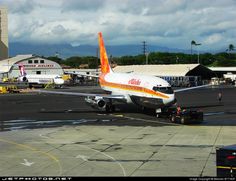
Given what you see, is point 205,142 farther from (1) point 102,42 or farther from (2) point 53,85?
(2) point 53,85

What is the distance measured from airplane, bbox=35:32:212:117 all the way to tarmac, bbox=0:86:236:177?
1.84 meters

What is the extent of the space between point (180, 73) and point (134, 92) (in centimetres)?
9199

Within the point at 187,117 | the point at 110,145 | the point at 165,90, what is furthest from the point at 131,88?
the point at 110,145

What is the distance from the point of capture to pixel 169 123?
128 ft

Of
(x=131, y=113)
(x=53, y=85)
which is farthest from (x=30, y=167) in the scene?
(x=53, y=85)

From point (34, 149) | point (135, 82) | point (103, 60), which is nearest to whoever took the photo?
point (34, 149)

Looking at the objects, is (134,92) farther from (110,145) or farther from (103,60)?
(110,145)

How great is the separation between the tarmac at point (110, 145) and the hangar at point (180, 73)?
82531 mm

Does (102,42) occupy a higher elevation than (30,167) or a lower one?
higher

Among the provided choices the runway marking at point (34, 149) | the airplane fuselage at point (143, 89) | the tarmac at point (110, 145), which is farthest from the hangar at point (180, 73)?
the runway marking at point (34, 149)

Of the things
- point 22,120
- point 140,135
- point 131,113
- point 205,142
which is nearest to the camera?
point 205,142

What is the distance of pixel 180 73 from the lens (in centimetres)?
13762

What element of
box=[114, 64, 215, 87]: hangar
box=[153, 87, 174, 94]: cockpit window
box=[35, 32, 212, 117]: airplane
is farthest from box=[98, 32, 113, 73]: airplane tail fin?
box=[114, 64, 215, 87]: hangar

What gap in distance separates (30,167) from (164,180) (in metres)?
12.0
